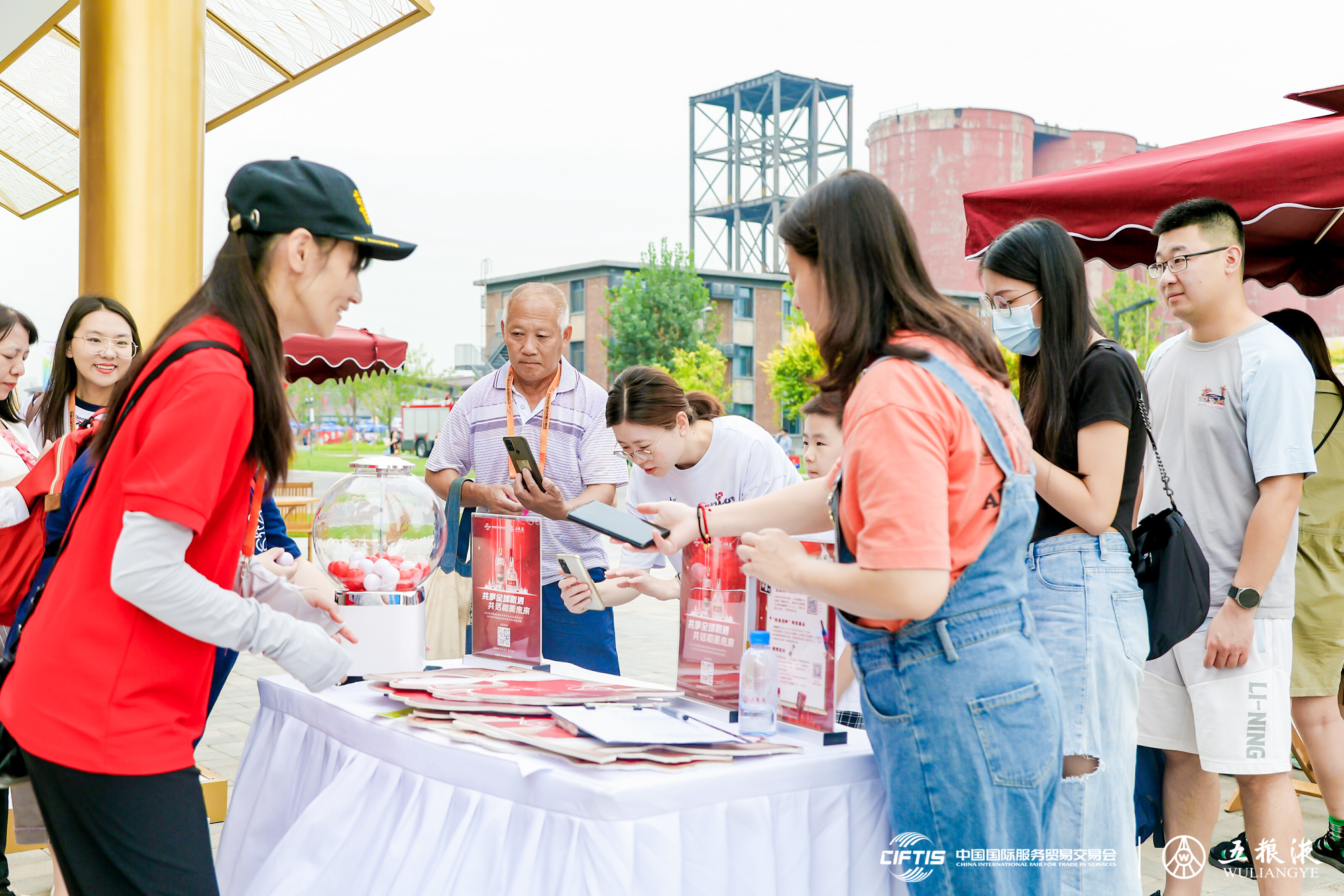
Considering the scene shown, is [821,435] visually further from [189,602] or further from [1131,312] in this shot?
[1131,312]

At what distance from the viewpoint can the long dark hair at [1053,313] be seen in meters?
2.16

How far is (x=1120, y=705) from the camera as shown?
202 centimetres

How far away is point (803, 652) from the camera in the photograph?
6.17 ft

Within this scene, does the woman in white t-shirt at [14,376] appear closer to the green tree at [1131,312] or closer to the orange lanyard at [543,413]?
the orange lanyard at [543,413]

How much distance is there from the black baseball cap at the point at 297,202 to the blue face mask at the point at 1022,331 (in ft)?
4.47

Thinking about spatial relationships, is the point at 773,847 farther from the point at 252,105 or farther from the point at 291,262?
the point at 252,105

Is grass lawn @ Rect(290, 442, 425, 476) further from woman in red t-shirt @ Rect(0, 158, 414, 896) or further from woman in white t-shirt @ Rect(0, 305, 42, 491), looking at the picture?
woman in red t-shirt @ Rect(0, 158, 414, 896)

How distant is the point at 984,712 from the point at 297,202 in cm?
126

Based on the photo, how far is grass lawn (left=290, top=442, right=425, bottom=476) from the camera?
36375mm

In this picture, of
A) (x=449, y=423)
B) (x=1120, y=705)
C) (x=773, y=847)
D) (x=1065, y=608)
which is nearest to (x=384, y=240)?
(x=773, y=847)

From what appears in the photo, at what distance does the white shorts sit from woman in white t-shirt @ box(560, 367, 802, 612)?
3.80ft

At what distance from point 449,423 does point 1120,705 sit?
2366 millimetres

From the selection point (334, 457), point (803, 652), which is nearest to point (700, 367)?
point (334, 457)

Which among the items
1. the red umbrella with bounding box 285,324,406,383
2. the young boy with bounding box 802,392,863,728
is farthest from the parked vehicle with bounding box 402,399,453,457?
the young boy with bounding box 802,392,863,728
